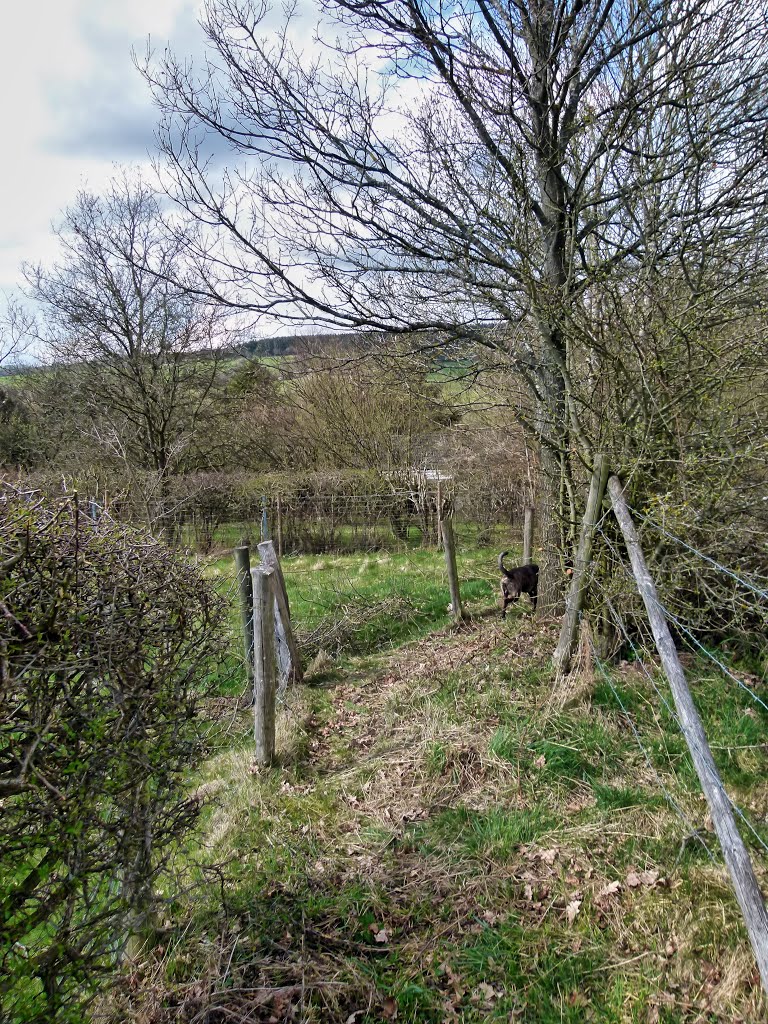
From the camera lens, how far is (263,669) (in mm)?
4613

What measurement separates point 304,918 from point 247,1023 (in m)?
0.59

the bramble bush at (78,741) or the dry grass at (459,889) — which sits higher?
the bramble bush at (78,741)

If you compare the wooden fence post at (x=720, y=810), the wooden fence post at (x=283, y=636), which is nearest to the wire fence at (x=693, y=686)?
the wooden fence post at (x=720, y=810)

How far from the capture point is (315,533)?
49.3 ft

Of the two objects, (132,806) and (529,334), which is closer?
(132,806)

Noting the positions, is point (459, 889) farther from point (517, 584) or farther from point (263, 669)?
point (517, 584)

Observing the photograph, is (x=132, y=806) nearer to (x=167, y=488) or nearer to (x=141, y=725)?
(x=141, y=725)

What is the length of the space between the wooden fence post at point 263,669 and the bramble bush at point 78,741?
182 centimetres

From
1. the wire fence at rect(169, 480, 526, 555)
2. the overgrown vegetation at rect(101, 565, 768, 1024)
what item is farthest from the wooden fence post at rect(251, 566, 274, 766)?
the wire fence at rect(169, 480, 526, 555)

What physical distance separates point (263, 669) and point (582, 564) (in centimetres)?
272

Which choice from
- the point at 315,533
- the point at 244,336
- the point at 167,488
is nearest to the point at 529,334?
the point at 244,336

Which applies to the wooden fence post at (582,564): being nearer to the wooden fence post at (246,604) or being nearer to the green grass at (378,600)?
the green grass at (378,600)

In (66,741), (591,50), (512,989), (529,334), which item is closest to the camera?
(66,741)

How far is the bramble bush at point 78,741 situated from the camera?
6.22ft
